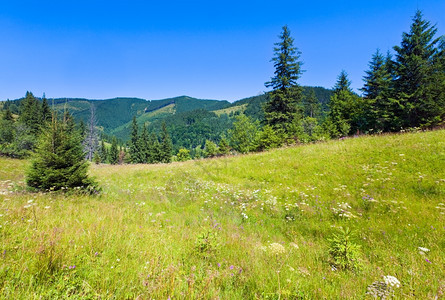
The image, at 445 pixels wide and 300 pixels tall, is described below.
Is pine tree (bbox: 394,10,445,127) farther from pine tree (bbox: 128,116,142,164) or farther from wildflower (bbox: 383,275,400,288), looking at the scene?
pine tree (bbox: 128,116,142,164)

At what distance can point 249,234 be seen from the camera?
16.5ft

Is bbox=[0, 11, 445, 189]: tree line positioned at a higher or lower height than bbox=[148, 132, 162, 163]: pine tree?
higher

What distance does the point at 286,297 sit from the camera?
2.23 metres

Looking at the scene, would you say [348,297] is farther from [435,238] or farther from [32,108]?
[32,108]

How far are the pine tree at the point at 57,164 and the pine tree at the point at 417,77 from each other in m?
32.9

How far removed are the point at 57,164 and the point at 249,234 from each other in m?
7.95

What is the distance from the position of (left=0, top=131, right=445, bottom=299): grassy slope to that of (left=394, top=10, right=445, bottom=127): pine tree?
1656 centimetres

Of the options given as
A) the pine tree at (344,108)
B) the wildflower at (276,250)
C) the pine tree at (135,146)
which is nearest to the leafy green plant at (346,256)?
the wildflower at (276,250)

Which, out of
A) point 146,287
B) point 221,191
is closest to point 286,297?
point 146,287

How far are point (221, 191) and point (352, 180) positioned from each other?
5.99 meters

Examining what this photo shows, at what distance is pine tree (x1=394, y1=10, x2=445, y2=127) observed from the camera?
21.6m

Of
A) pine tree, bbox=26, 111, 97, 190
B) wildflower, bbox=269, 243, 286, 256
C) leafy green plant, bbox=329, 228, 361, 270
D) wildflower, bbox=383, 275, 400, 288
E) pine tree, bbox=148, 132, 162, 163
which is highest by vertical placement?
pine tree, bbox=26, 111, 97, 190

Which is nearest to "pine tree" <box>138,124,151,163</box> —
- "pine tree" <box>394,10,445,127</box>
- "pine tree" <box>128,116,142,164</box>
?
"pine tree" <box>128,116,142,164</box>

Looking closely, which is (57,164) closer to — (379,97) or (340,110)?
(379,97)
